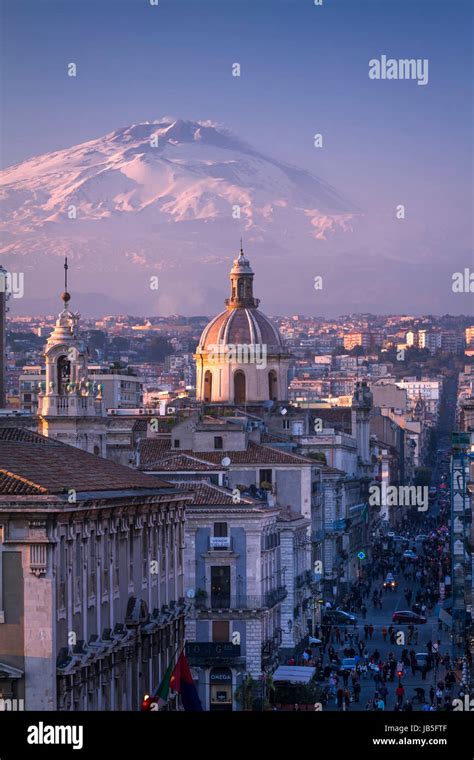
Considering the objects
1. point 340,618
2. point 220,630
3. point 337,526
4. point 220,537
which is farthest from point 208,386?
point 220,630

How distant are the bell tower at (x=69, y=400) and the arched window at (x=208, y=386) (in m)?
58.4

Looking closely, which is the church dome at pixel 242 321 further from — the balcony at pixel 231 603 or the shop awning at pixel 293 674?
the shop awning at pixel 293 674

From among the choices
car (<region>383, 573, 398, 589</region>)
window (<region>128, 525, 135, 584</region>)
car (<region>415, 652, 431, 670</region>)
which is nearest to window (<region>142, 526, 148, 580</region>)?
window (<region>128, 525, 135, 584</region>)

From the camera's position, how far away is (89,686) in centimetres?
5147

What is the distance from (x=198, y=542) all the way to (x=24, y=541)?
33708 millimetres

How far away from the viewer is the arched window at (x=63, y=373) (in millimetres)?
89062

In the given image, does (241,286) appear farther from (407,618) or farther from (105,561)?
(105,561)

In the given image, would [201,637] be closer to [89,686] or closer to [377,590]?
[89,686]

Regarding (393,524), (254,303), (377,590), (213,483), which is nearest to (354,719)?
(213,483)

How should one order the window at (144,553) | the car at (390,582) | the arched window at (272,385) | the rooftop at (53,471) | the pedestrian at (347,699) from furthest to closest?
the arched window at (272,385), the car at (390,582), the pedestrian at (347,699), the window at (144,553), the rooftop at (53,471)

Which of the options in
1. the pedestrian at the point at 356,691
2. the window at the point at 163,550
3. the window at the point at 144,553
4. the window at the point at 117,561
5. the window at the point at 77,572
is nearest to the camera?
the window at the point at 77,572

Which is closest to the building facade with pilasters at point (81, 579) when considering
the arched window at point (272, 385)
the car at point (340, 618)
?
the car at point (340, 618)

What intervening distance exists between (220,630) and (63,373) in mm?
13157

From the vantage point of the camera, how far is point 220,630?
80.3 metres
